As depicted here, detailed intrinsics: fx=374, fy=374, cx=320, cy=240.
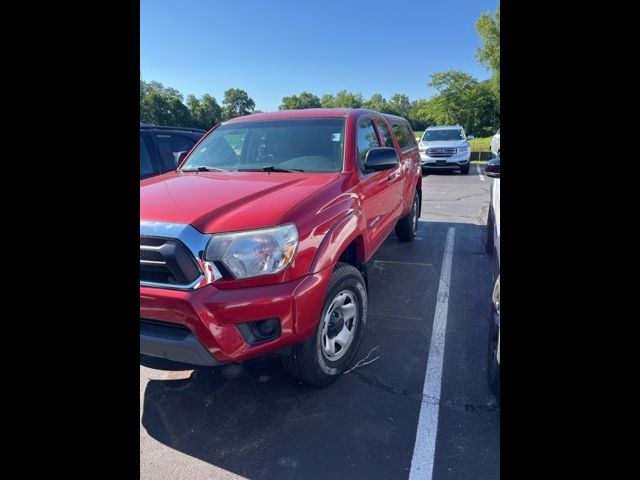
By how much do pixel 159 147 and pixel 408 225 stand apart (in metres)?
3.88

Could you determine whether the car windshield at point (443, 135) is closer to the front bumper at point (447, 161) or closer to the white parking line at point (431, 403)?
the front bumper at point (447, 161)

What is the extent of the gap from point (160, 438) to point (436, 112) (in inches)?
1991

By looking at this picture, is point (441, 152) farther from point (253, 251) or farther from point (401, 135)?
point (253, 251)

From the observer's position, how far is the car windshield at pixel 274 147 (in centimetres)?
316

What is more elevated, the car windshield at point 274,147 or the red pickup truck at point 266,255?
the car windshield at point 274,147

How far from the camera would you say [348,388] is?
2.56 meters

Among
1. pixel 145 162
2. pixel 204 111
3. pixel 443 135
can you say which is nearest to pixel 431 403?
pixel 145 162

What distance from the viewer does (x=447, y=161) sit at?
549 inches

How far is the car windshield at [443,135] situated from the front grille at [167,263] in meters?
14.4

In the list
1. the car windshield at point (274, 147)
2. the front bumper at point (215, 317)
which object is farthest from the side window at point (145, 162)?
the front bumper at point (215, 317)

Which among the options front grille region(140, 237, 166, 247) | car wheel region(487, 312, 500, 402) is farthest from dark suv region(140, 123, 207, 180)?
car wheel region(487, 312, 500, 402)

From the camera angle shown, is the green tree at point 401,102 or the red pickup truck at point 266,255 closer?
the red pickup truck at point 266,255

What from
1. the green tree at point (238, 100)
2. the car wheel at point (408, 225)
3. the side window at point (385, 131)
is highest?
the green tree at point (238, 100)
